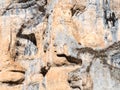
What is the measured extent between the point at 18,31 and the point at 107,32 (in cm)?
233

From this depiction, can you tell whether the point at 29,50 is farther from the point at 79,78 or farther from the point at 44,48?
the point at 79,78

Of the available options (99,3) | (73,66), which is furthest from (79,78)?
(99,3)

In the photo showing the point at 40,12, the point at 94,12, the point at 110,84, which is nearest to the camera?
the point at 110,84

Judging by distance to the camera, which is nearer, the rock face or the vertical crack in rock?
the rock face

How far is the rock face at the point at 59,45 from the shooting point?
891 cm

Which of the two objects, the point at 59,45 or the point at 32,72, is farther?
Answer: the point at 32,72

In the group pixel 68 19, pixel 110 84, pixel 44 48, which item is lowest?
pixel 110 84

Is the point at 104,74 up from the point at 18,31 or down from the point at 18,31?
down

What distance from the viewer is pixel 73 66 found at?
30.3ft

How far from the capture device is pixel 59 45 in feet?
30.5

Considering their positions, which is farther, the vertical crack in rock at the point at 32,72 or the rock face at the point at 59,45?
the vertical crack in rock at the point at 32,72

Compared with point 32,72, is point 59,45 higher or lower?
higher

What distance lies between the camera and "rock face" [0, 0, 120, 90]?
29.2 feet

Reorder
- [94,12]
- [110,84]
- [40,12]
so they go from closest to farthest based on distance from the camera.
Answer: [110,84] < [94,12] < [40,12]
